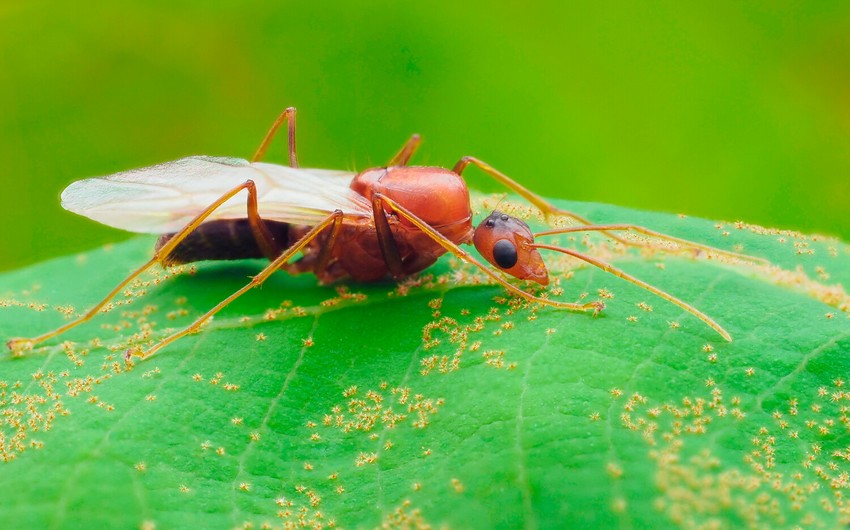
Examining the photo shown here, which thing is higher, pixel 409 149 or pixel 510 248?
pixel 409 149

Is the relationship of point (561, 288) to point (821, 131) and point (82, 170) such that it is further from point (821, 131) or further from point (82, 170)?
point (82, 170)

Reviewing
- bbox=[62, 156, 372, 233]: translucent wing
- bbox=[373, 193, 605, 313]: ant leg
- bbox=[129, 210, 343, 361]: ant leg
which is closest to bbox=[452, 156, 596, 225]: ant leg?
bbox=[373, 193, 605, 313]: ant leg

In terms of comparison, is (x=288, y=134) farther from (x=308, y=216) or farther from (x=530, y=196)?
(x=530, y=196)

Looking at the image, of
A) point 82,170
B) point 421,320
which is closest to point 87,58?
point 82,170

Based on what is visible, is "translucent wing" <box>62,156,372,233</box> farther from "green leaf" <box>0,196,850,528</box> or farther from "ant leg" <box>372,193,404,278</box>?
"green leaf" <box>0,196,850,528</box>

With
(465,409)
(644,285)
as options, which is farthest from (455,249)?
(465,409)

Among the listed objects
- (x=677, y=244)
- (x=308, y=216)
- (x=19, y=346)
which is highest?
(x=677, y=244)

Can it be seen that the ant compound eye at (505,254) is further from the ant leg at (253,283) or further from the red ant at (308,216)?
the ant leg at (253,283)

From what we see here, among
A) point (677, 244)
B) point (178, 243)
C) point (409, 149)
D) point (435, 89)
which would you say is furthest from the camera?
point (435, 89)

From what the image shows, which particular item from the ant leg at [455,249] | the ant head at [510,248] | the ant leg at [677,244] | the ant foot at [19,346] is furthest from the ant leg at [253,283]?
the ant leg at [677,244]
